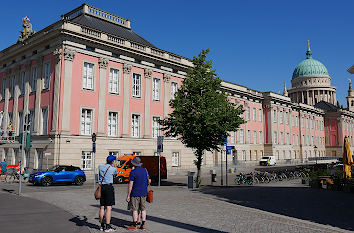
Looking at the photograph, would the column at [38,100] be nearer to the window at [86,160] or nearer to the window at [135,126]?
the window at [86,160]

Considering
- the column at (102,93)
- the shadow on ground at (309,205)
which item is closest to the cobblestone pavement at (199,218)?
the shadow on ground at (309,205)

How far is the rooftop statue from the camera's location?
1380 inches

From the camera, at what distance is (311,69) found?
4429 inches

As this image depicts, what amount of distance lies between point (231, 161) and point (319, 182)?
107ft

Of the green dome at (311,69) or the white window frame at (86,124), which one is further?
the green dome at (311,69)

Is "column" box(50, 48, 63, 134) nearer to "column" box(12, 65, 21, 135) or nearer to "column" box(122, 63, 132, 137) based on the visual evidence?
"column" box(122, 63, 132, 137)

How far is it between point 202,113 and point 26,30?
24971 millimetres

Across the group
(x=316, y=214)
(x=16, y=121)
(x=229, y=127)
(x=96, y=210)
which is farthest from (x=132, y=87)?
(x=316, y=214)

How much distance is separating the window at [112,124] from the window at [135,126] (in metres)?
2.12

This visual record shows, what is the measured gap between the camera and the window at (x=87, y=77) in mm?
30203

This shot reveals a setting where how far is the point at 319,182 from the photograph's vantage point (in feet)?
65.4

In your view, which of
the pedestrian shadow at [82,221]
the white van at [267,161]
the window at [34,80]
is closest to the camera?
the pedestrian shadow at [82,221]

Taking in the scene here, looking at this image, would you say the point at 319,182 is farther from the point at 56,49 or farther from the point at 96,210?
the point at 56,49

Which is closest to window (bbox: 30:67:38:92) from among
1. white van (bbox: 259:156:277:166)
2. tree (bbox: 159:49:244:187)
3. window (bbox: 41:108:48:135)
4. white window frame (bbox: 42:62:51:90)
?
white window frame (bbox: 42:62:51:90)
